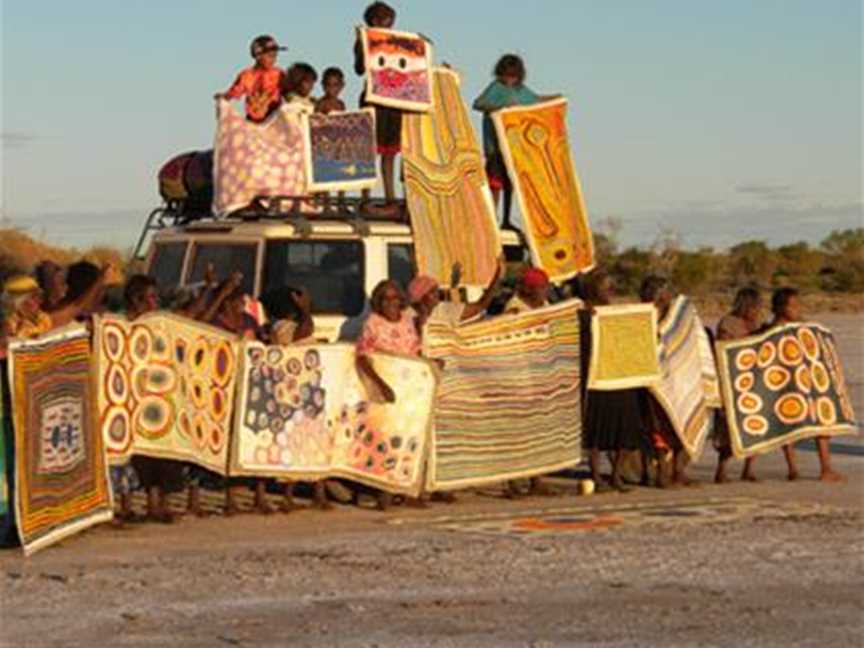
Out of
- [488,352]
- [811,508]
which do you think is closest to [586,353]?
[488,352]

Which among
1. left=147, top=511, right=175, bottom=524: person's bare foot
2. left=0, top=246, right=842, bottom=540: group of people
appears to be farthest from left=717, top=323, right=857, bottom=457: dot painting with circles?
left=147, top=511, right=175, bottom=524: person's bare foot

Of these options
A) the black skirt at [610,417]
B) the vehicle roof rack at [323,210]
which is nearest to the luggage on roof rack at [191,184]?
the vehicle roof rack at [323,210]

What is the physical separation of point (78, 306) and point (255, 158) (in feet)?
10.7

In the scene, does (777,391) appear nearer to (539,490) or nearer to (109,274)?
(539,490)

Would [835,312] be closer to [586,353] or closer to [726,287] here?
[726,287]

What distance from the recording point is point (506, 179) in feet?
64.6

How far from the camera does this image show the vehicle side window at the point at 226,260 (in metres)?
17.4

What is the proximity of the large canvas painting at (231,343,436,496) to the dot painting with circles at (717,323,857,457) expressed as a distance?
304 cm

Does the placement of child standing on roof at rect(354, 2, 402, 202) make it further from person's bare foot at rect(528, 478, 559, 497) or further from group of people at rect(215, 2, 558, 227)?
person's bare foot at rect(528, 478, 559, 497)

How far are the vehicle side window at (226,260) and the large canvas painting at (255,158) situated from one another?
1.62 feet

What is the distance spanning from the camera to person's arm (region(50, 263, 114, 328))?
1517 centimetres

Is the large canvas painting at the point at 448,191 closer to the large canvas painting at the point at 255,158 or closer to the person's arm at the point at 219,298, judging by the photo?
the large canvas painting at the point at 255,158

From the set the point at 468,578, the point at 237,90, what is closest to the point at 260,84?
the point at 237,90

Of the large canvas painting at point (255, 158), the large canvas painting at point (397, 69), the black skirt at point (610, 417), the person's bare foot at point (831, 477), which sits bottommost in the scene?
the person's bare foot at point (831, 477)
